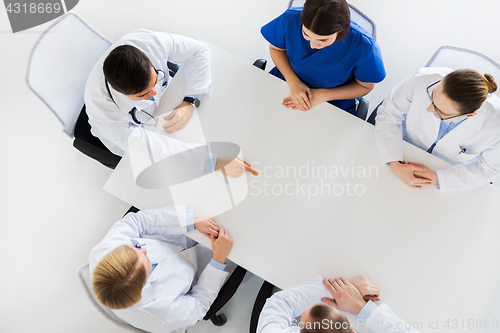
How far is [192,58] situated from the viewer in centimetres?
140

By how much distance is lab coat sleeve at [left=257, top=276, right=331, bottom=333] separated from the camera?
1212mm

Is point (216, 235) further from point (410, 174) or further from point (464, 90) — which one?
point (464, 90)

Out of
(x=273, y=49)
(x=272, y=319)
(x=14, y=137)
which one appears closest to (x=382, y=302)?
(x=272, y=319)

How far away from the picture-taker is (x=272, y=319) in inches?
47.8

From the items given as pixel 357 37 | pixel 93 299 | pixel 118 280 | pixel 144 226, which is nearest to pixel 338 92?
pixel 357 37

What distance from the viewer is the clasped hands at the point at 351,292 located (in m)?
1.18

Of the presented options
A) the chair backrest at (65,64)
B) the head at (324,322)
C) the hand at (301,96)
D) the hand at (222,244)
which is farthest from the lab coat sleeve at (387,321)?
the chair backrest at (65,64)

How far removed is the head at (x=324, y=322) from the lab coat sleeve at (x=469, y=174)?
638 millimetres

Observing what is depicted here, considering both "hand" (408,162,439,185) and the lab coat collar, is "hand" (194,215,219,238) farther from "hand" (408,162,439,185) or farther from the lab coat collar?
the lab coat collar

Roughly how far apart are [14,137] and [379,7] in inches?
108

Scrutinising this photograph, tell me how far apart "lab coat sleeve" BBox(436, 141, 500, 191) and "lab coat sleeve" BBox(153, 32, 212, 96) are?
1020mm

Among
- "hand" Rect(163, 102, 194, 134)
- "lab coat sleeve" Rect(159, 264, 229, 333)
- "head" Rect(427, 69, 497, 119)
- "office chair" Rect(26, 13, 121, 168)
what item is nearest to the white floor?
"lab coat sleeve" Rect(159, 264, 229, 333)

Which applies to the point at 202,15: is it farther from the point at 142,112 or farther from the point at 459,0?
the point at 459,0

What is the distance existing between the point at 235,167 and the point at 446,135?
85cm
